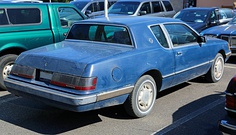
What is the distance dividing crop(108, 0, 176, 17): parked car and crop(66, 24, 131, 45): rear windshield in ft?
20.7

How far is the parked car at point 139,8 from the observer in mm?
11898

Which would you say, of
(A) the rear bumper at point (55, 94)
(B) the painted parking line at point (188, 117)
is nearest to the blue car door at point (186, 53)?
(B) the painted parking line at point (188, 117)

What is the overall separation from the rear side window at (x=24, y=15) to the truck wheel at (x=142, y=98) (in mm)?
3189

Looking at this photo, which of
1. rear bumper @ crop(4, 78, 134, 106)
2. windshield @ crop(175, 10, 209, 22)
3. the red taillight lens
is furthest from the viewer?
windshield @ crop(175, 10, 209, 22)

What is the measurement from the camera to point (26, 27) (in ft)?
21.5

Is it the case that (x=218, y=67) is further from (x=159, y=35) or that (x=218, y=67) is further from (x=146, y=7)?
(x=146, y=7)

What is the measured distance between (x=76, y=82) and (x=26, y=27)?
10.1 feet

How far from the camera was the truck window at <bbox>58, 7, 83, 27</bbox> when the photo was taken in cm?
726

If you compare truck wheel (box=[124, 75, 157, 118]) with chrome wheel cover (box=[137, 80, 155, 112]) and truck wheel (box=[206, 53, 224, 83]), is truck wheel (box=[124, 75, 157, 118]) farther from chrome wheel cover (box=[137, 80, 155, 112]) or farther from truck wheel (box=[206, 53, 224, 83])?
truck wheel (box=[206, 53, 224, 83])

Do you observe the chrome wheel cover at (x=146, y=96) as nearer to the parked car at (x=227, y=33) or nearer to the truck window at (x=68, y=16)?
the truck window at (x=68, y=16)

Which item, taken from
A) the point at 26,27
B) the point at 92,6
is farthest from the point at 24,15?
the point at 92,6

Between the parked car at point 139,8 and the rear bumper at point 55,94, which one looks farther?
the parked car at point 139,8

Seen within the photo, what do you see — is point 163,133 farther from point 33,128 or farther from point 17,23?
point 17,23

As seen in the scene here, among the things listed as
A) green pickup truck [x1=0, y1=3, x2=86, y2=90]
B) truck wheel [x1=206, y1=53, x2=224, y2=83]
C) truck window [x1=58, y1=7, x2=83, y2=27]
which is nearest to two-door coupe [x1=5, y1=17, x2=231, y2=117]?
truck wheel [x1=206, y1=53, x2=224, y2=83]
